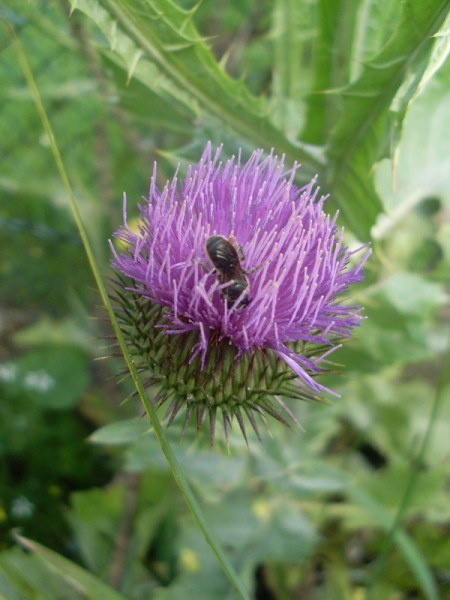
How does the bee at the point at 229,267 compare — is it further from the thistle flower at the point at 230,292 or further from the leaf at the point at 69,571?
the leaf at the point at 69,571

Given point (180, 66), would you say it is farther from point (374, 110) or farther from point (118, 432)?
point (118, 432)

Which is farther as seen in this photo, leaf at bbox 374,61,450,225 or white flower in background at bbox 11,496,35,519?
white flower in background at bbox 11,496,35,519

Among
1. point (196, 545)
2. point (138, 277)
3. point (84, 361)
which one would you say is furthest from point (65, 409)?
point (138, 277)

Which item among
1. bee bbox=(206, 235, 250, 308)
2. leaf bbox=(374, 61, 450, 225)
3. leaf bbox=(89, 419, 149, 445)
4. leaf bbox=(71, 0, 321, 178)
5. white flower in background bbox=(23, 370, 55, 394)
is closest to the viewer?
bee bbox=(206, 235, 250, 308)

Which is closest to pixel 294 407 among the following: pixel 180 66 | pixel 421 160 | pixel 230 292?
pixel 421 160

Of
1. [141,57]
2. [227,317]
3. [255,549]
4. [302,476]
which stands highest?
[141,57]

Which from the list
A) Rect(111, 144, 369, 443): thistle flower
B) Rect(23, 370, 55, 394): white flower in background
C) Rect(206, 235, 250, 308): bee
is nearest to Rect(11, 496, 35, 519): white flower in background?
Rect(23, 370, 55, 394): white flower in background

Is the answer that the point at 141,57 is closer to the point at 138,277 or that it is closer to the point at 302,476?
the point at 138,277

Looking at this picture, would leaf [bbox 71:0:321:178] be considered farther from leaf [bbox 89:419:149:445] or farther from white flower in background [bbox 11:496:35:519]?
white flower in background [bbox 11:496:35:519]
